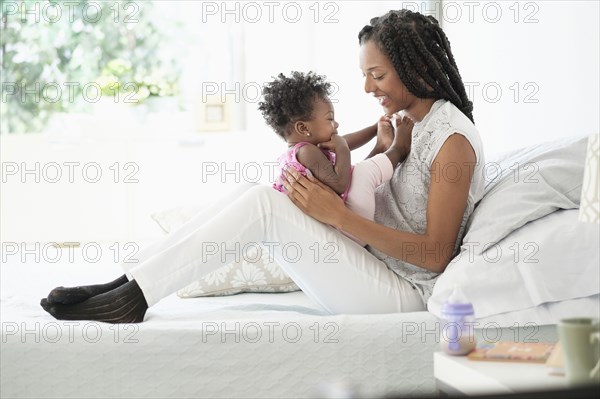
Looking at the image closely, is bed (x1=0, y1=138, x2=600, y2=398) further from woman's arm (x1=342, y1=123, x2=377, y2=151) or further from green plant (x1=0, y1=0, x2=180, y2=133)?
green plant (x1=0, y1=0, x2=180, y2=133)

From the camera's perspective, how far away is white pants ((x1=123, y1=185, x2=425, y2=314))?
6.66ft

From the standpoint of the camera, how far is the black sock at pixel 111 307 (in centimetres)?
204

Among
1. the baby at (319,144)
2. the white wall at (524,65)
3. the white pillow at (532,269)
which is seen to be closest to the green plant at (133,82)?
the white wall at (524,65)

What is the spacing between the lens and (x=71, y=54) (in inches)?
199

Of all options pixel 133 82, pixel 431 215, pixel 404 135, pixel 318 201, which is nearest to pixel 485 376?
pixel 431 215

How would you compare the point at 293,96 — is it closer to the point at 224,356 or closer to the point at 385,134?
the point at 385,134

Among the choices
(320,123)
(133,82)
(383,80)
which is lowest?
(320,123)

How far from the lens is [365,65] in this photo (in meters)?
2.26

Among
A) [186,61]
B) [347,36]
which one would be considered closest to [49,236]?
[186,61]

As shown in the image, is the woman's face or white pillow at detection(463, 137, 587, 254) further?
the woman's face

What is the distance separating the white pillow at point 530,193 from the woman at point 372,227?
0.06 m

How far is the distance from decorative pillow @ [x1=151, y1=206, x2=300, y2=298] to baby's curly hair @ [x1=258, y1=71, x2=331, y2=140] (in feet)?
1.47

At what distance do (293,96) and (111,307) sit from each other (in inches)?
28.3

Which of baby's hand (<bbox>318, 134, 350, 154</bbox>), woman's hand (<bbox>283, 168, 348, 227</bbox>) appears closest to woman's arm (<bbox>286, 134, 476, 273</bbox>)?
woman's hand (<bbox>283, 168, 348, 227</bbox>)
